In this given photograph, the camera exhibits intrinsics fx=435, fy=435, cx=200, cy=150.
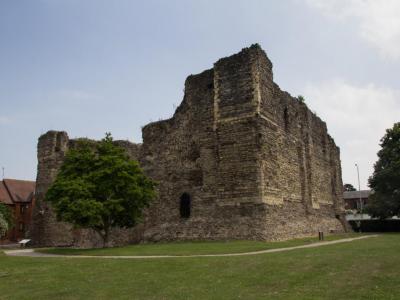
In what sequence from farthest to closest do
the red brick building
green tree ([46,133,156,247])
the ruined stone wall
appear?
the red brick building
the ruined stone wall
green tree ([46,133,156,247])

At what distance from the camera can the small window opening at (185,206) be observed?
85.7 ft

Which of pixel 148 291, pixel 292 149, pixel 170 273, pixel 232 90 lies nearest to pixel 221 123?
pixel 232 90

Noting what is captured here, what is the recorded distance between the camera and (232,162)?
78.3 feet

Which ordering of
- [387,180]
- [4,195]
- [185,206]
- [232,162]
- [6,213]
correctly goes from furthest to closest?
[4,195] → [6,213] → [387,180] → [185,206] → [232,162]

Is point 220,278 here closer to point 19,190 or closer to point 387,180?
point 387,180

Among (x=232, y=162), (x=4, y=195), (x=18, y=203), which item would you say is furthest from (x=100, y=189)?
(x=4, y=195)

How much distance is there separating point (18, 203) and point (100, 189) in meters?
42.8

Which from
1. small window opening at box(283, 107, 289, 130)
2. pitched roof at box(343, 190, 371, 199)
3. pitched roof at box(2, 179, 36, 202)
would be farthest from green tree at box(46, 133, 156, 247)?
pitched roof at box(343, 190, 371, 199)

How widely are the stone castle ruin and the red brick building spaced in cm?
3038

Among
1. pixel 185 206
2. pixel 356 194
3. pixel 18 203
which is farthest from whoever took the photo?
pixel 356 194

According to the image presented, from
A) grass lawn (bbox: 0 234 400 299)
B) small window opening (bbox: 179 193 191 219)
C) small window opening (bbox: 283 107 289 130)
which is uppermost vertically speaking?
small window opening (bbox: 283 107 289 130)

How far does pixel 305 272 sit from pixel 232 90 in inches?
583

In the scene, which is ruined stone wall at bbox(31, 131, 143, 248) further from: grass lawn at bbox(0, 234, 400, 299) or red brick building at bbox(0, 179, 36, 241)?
red brick building at bbox(0, 179, 36, 241)

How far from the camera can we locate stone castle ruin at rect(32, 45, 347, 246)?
2323cm
